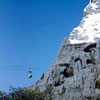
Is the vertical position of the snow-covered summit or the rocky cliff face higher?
the snow-covered summit

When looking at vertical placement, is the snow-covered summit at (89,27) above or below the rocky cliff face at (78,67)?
above

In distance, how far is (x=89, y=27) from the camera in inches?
2657

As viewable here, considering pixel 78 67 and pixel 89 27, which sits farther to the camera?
pixel 89 27

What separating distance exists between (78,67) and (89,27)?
2871 cm

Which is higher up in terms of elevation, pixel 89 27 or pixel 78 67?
pixel 89 27

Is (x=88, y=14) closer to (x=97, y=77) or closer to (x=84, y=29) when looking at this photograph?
(x=84, y=29)

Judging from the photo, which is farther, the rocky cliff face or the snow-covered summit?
the snow-covered summit

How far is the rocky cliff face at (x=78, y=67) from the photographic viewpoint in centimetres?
3306

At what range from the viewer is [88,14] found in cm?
7431

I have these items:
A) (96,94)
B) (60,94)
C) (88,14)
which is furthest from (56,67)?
(88,14)

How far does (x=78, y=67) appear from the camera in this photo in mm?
42031

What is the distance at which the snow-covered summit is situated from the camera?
198 feet

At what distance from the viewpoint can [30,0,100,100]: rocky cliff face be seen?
1302 inches

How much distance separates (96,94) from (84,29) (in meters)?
38.8
